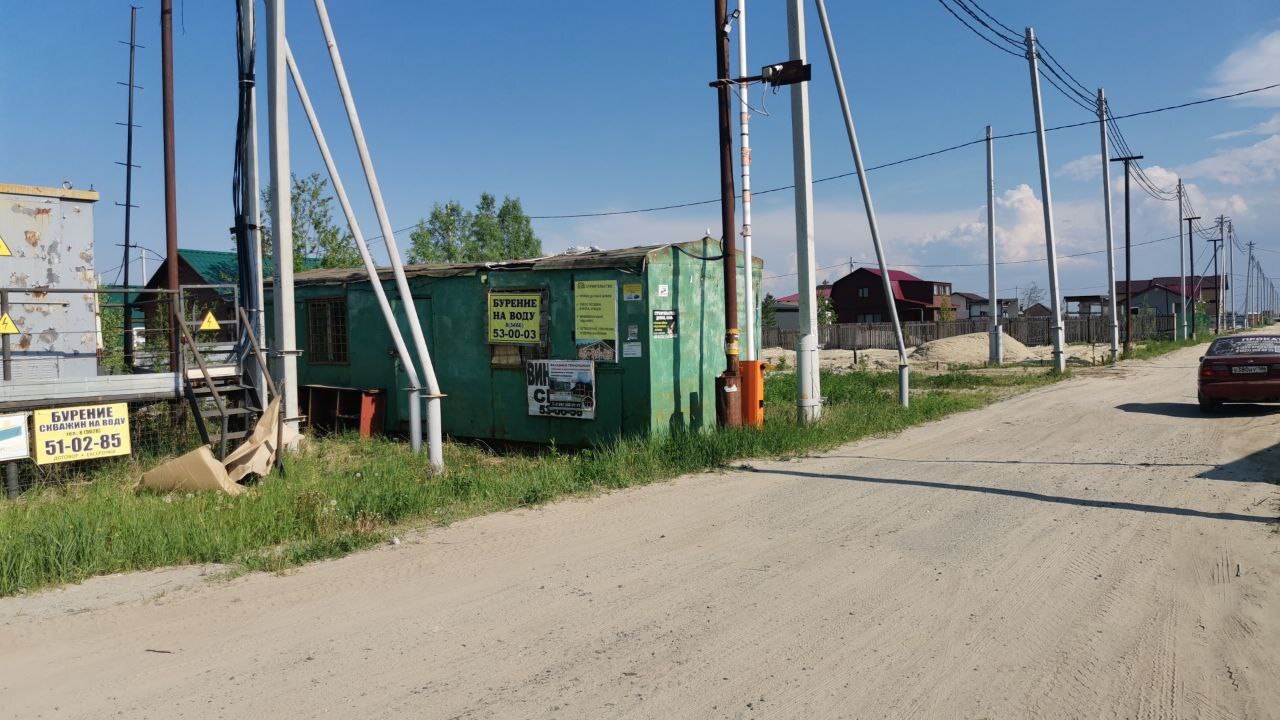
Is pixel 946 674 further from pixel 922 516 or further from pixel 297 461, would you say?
pixel 297 461

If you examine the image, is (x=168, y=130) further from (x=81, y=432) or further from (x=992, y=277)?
(x=992, y=277)

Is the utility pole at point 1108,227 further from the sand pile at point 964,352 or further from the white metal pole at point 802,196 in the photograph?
the white metal pole at point 802,196

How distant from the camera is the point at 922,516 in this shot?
24.8ft

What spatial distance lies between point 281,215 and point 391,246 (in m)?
1.76

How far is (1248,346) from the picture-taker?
15.3m

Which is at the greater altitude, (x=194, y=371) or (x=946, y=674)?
(x=194, y=371)

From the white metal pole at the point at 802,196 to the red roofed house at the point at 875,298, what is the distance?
213ft

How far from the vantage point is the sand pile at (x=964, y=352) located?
119 ft

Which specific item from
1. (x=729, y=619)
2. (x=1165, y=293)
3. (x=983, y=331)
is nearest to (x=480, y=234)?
(x=983, y=331)

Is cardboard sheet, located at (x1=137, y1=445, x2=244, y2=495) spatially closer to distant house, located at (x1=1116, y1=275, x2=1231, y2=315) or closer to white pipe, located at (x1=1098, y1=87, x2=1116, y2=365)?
white pipe, located at (x1=1098, y1=87, x2=1116, y2=365)

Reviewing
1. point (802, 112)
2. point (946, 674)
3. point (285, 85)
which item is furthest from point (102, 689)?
point (802, 112)

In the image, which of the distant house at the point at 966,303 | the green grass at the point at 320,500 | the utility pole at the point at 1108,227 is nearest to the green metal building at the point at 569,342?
the green grass at the point at 320,500

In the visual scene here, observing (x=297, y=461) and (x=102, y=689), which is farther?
(x=297, y=461)

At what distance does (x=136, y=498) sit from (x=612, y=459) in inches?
189
